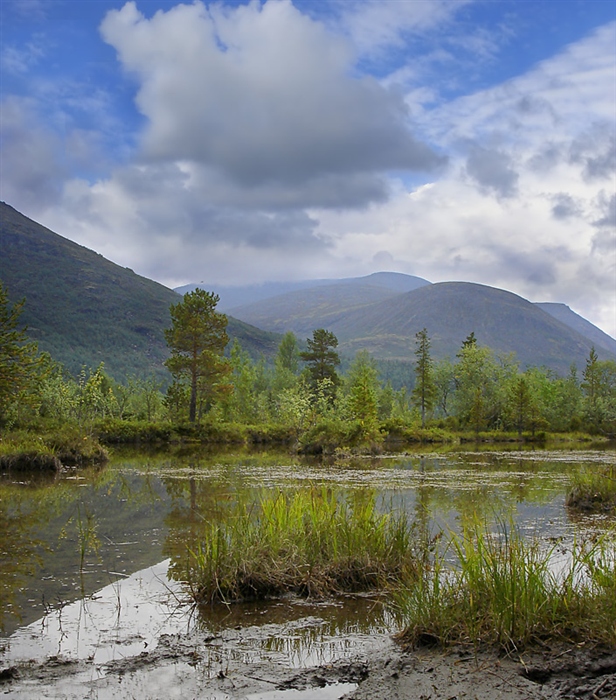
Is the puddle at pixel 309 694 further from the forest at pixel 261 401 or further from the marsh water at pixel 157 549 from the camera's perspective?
the forest at pixel 261 401

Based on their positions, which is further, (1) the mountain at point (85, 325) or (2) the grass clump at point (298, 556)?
(1) the mountain at point (85, 325)

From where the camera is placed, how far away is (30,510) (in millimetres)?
15086

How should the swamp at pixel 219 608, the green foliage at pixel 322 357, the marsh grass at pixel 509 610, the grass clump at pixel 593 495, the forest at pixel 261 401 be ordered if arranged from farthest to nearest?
the green foliage at pixel 322 357 < the forest at pixel 261 401 < the grass clump at pixel 593 495 < the marsh grass at pixel 509 610 < the swamp at pixel 219 608

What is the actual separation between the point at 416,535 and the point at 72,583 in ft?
16.6

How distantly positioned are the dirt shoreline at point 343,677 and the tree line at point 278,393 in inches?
1013

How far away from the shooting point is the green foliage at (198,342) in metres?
53.2

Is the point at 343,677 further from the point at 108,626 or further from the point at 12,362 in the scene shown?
the point at 12,362

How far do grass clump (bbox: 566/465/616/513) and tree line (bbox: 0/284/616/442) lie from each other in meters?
23.2

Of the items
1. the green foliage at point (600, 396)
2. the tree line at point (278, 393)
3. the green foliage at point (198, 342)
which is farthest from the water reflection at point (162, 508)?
the green foliage at point (600, 396)

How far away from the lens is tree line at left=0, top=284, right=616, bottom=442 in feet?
120

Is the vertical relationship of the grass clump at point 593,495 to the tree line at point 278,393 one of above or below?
below

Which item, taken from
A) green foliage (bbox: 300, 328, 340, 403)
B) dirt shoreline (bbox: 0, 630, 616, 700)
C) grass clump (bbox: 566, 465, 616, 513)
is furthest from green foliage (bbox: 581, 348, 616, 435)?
dirt shoreline (bbox: 0, 630, 616, 700)

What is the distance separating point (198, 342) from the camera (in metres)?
54.0

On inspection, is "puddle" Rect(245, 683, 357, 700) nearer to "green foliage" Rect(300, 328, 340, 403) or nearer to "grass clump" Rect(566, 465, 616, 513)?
"grass clump" Rect(566, 465, 616, 513)
